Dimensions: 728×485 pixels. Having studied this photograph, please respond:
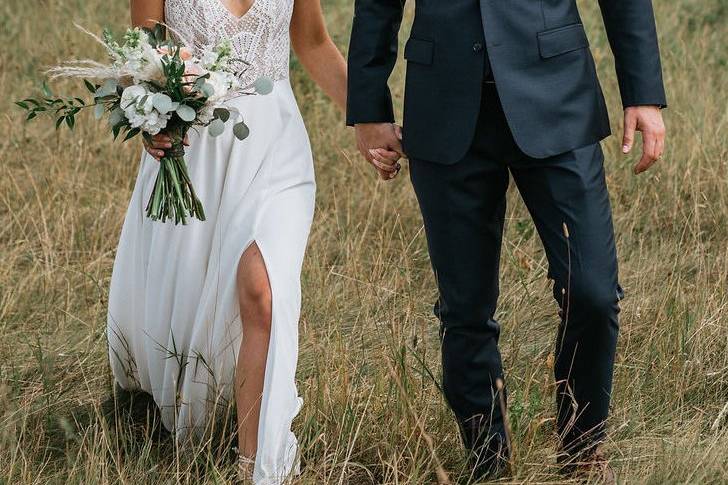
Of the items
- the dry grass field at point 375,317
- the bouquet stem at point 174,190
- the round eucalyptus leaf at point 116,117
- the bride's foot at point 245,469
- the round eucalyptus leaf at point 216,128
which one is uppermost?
the round eucalyptus leaf at point 116,117

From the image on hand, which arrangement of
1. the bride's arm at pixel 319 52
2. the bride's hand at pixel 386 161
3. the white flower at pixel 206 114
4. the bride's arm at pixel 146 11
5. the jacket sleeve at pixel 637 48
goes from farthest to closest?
1. the bride's arm at pixel 319 52
2. the bride's arm at pixel 146 11
3. the bride's hand at pixel 386 161
4. the white flower at pixel 206 114
5. the jacket sleeve at pixel 637 48

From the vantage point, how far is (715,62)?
7926mm

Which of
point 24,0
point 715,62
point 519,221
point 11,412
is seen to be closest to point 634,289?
point 519,221

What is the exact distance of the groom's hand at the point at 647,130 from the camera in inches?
137

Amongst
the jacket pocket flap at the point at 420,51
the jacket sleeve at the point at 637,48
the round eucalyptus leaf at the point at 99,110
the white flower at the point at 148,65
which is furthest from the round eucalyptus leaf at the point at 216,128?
the jacket sleeve at the point at 637,48

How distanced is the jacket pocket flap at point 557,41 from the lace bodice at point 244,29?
1036 millimetres

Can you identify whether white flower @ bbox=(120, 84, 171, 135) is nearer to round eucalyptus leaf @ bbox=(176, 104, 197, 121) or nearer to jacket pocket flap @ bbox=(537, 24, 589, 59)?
round eucalyptus leaf @ bbox=(176, 104, 197, 121)

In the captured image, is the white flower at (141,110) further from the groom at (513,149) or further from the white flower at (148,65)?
the groom at (513,149)

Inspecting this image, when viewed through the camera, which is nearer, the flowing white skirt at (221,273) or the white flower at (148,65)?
the white flower at (148,65)

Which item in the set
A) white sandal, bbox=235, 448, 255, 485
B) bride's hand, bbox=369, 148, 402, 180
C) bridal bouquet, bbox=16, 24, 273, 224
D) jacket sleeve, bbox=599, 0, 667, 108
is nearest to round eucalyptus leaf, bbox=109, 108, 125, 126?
bridal bouquet, bbox=16, 24, 273, 224

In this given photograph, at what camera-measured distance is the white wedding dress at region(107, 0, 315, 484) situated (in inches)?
151

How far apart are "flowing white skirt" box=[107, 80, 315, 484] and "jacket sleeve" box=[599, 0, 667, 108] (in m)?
1.13

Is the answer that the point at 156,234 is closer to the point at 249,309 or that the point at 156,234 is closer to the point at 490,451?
the point at 249,309

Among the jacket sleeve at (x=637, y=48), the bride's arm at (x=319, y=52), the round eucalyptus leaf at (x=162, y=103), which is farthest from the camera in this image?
the bride's arm at (x=319, y=52)
